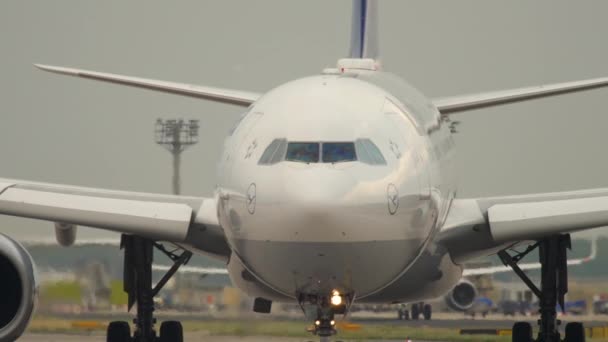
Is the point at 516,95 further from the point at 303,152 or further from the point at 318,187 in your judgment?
the point at 318,187

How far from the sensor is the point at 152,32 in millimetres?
Result: 32219

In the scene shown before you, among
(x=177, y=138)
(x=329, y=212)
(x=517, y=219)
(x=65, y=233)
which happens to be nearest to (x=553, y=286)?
(x=517, y=219)

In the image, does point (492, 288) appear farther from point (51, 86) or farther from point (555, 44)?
point (51, 86)

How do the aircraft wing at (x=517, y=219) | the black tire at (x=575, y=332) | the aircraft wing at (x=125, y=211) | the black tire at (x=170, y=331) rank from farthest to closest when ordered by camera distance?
the black tire at (x=170, y=331), the black tire at (x=575, y=332), the aircraft wing at (x=125, y=211), the aircraft wing at (x=517, y=219)

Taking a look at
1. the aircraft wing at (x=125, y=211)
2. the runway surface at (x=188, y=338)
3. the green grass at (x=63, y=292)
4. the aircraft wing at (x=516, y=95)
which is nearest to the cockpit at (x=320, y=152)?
the aircraft wing at (x=125, y=211)

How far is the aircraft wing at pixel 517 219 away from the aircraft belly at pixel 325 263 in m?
2.32

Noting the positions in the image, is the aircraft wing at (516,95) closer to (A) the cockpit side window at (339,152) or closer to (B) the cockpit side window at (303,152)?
(A) the cockpit side window at (339,152)

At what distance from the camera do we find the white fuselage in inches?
646

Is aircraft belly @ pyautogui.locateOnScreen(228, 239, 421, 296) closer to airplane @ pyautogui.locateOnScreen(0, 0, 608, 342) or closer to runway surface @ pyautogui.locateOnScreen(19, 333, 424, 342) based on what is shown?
airplane @ pyautogui.locateOnScreen(0, 0, 608, 342)

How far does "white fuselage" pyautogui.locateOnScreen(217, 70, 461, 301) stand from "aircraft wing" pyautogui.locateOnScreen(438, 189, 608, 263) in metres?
0.85

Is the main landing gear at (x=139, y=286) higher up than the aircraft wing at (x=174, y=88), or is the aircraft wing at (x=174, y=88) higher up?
the aircraft wing at (x=174, y=88)

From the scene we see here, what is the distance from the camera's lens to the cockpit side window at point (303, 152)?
16.8 metres

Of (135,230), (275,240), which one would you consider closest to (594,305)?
(135,230)

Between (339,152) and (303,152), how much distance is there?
0.34m
